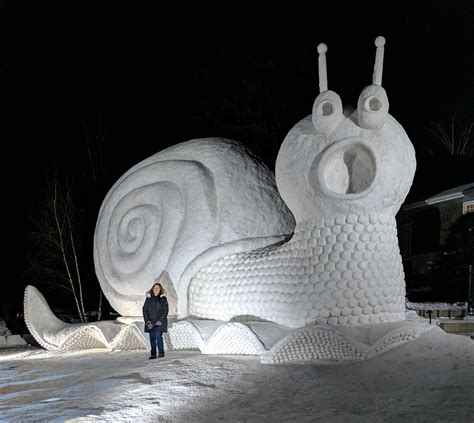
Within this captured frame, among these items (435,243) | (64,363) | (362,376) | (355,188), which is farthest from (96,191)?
(362,376)

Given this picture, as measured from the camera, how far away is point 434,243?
57.1ft

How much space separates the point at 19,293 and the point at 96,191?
4.55m

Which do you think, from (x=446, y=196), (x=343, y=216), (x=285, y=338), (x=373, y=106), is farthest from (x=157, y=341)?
(x=446, y=196)

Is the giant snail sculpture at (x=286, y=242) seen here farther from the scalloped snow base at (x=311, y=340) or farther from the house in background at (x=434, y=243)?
the house in background at (x=434, y=243)

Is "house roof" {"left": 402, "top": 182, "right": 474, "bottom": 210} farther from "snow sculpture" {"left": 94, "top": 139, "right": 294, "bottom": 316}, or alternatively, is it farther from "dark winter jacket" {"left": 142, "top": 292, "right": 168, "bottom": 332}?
"dark winter jacket" {"left": 142, "top": 292, "right": 168, "bottom": 332}

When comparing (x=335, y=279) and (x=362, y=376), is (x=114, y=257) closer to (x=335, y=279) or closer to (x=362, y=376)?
(x=335, y=279)

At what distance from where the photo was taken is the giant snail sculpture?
5.64 metres

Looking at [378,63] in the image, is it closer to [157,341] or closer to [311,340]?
[311,340]

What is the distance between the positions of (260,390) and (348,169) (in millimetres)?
2671

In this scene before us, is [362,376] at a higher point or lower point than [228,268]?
lower

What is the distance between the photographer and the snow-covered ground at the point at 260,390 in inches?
152

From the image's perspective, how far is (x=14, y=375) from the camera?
6.39 metres

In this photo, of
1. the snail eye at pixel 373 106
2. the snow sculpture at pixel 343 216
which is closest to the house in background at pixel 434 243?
the snow sculpture at pixel 343 216

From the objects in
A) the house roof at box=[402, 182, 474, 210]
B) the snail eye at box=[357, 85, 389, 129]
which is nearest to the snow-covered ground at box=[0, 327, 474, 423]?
the snail eye at box=[357, 85, 389, 129]
